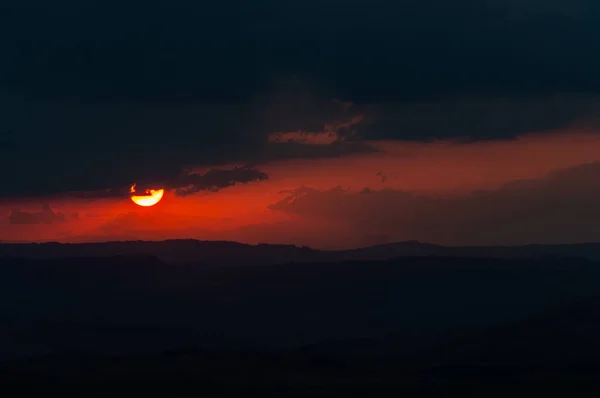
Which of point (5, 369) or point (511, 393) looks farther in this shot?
point (5, 369)

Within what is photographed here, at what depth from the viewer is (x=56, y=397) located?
136750mm

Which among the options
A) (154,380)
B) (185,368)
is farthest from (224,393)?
(185,368)

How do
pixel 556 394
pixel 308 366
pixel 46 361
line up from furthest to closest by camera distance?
1. pixel 46 361
2. pixel 308 366
3. pixel 556 394

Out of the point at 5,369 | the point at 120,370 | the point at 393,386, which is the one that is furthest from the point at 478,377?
the point at 5,369

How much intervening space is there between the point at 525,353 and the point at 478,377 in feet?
98.6

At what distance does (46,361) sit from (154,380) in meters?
44.2

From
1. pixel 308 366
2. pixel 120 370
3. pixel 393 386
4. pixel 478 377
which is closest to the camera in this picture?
pixel 393 386

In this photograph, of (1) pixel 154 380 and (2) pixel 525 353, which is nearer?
(1) pixel 154 380

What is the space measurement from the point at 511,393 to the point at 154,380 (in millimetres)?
51678

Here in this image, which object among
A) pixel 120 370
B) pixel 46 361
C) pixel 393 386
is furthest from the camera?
pixel 46 361

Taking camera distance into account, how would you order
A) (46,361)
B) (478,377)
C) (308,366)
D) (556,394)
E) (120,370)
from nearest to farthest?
(556,394) < (478,377) < (120,370) < (308,366) < (46,361)

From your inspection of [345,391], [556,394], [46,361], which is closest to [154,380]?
[345,391]

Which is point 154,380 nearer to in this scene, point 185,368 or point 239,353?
point 185,368

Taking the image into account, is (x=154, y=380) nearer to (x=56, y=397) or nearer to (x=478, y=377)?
A: (x=56, y=397)
